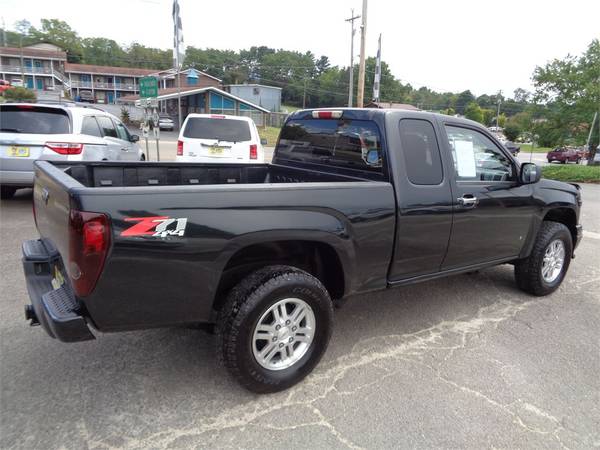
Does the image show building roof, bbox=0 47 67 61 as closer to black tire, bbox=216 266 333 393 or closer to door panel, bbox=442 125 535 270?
door panel, bbox=442 125 535 270

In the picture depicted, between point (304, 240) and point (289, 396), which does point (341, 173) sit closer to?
point (304, 240)

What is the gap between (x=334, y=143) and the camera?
12.1 ft

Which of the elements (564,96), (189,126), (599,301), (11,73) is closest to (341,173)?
(599,301)

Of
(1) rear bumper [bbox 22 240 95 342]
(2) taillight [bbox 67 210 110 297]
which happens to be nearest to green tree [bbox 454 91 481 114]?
(1) rear bumper [bbox 22 240 95 342]

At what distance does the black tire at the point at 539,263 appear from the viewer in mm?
4359

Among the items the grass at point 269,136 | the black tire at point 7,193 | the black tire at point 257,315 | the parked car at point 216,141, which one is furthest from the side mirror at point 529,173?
the grass at point 269,136

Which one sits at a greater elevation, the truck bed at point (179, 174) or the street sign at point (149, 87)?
the street sign at point (149, 87)

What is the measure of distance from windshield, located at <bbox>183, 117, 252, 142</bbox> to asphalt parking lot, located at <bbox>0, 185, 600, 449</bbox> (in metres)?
5.60

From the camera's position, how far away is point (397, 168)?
10.4 ft

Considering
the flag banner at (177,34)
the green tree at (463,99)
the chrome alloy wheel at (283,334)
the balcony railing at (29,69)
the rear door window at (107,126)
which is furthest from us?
the green tree at (463,99)

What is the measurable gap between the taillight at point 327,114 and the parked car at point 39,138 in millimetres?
4558

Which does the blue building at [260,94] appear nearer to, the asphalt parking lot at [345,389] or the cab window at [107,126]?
the cab window at [107,126]

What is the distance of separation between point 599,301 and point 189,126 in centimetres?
769

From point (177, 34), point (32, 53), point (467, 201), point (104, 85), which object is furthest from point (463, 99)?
point (467, 201)
